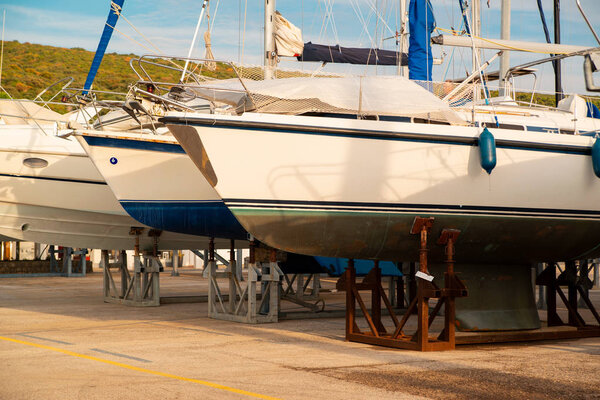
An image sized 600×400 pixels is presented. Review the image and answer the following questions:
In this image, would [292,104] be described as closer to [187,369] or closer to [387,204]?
[387,204]

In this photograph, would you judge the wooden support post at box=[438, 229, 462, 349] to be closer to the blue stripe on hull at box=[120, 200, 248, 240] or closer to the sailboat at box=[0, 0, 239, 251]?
the blue stripe on hull at box=[120, 200, 248, 240]

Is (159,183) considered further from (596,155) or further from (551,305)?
(596,155)

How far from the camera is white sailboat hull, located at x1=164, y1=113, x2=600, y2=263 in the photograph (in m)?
8.18

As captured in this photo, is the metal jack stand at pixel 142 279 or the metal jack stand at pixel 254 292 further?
the metal jack stand at pixel 142 279

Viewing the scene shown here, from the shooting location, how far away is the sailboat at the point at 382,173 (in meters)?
8.18

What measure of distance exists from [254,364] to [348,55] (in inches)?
317

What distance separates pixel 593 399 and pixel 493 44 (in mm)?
7586

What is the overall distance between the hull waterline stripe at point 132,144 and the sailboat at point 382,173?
3.15 metres

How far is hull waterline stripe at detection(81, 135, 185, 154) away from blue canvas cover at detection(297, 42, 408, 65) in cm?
289

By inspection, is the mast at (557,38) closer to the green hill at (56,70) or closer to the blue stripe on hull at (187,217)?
the blue stripe on hull at (187,217)

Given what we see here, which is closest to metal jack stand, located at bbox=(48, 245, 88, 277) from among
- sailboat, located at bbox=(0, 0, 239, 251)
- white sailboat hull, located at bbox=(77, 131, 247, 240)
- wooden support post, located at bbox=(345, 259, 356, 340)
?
sailboat, located at bbox=(0, 0, 239, 251)

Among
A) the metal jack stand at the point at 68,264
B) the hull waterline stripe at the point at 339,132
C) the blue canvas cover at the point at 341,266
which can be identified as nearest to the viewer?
the hull waterline stripe at the point at 339,132

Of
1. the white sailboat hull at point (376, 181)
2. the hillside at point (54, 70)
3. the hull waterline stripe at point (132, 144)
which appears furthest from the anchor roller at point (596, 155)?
the hillside at point (54, 70)

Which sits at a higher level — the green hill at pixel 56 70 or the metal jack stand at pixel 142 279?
the green hill at pixel 56 70
